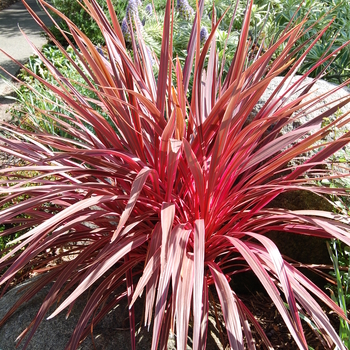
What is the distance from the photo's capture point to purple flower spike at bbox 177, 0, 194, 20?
3557mm

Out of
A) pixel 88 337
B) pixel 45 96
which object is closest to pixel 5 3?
pixel 45 96

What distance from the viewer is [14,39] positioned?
580cm

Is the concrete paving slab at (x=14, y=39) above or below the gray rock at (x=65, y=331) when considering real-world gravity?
above

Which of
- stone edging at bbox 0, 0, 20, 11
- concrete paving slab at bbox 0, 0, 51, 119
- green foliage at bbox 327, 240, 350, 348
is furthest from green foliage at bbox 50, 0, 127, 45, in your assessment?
green foliage at bbox 327, 240, 350, 348

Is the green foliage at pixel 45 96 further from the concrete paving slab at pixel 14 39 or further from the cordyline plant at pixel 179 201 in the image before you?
the cordyline plant at pixel 179 201

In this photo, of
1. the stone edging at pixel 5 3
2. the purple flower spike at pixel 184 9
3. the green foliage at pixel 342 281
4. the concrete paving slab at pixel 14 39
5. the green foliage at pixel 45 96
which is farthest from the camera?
the stone edging at pixel 5 3

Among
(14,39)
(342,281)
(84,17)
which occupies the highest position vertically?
(84,17)

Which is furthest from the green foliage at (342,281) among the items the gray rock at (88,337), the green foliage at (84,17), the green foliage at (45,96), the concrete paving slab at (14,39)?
the green foliage at (84,17)

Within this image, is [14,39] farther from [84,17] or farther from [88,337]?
[88,337]

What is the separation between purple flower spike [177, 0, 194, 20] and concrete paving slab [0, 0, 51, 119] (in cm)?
175

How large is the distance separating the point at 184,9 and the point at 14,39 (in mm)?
3174

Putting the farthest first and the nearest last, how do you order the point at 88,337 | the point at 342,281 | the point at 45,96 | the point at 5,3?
1. the point at 5,3
2. the point at 45,96
3. the point at 342,281
4. the point at 88,337

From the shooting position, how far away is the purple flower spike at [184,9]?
356 centimetres

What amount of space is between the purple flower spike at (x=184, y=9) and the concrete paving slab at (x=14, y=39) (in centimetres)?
175
